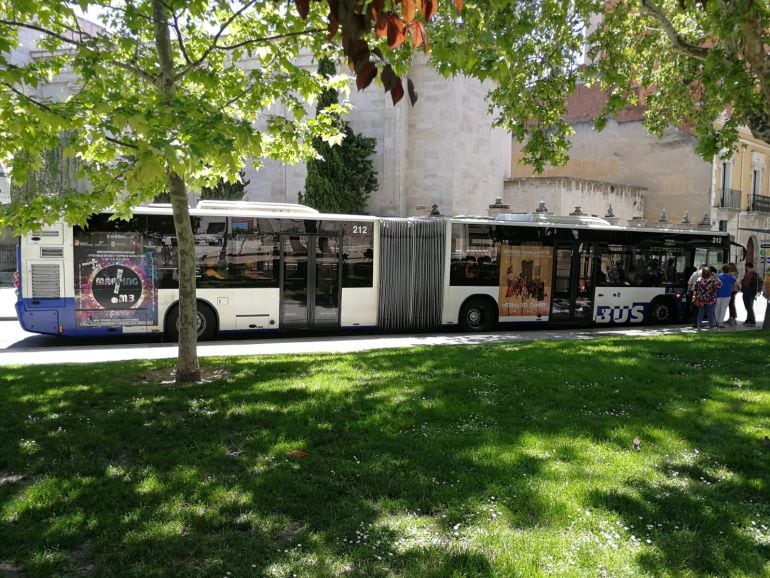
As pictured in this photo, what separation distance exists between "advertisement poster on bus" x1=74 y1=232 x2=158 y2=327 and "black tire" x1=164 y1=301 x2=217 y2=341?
19.1 inches

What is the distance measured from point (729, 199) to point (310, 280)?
3109 cm

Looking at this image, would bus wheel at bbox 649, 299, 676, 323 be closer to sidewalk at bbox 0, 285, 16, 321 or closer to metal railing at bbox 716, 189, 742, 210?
sidewalk at bbox 0, 285, 16, 321

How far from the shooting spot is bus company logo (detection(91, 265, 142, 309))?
1195cm

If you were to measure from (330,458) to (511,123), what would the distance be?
35.0 ft

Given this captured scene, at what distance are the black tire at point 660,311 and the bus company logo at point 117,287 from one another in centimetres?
1329

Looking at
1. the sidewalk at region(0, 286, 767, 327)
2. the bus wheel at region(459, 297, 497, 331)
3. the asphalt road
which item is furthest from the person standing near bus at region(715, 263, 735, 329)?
the bus wheel at region(459, 297, 497, 331)

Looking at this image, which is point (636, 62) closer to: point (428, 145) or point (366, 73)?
point (366, 73)

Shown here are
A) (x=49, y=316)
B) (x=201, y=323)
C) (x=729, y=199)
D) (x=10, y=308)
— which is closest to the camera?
(x=49, y=316)

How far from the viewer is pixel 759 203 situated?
123 ft

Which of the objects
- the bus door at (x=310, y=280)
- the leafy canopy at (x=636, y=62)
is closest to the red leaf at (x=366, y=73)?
the leafy canopy at (x=636, y=62)

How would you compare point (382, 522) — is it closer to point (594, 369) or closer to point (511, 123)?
point (594, 369)

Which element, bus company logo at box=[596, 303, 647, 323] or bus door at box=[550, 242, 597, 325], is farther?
bus company logo at box=[596, 303, 647, 323]

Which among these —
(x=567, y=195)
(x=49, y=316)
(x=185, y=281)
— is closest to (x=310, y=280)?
(x=49, y=316)

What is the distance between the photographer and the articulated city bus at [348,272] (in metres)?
11.9
